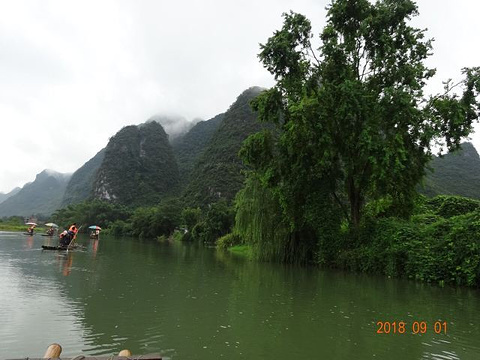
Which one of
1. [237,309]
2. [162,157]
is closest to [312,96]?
[237,309]

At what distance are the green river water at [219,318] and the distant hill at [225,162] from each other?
70589 mm

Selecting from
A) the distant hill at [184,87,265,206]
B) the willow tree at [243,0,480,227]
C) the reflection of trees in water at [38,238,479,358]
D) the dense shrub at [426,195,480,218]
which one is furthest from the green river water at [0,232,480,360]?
the distant hill at [184,87,265,206]

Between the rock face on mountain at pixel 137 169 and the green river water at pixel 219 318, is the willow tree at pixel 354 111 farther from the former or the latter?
the rock face on mountain at pixel 137 169

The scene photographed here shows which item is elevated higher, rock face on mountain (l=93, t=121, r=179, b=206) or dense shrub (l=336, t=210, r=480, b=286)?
rock face on mountain (l=93, t=121, r=179, b=206)

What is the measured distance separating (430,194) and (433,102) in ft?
132

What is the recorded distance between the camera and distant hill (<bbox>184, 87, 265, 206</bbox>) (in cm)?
9975

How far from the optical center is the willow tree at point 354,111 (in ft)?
69.3

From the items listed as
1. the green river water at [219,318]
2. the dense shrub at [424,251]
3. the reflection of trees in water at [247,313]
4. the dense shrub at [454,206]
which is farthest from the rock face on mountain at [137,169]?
the green river water at [219,318]

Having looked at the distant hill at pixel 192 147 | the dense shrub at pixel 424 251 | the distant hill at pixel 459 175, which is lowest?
the dense shrub at pixel 424 251

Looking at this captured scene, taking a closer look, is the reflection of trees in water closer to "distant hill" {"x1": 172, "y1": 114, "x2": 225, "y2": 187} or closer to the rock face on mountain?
the rock face on mountain

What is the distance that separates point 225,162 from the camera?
11144 centimetres

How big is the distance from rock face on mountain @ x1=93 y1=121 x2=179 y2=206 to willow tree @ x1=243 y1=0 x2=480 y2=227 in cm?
11572

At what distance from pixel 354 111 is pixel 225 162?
90.6 metres

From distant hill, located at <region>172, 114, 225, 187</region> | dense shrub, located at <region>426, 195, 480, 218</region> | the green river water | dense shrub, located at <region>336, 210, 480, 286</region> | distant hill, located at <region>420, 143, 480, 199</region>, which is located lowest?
the green river water
